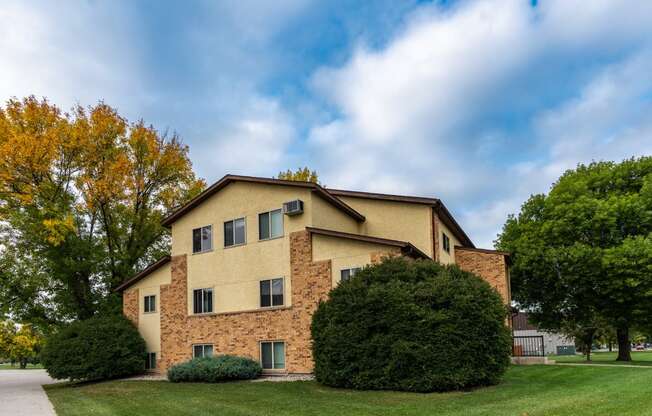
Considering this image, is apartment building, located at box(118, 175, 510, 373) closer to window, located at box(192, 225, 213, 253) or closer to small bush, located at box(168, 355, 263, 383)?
window, located at box(192, 225, 213, 253)

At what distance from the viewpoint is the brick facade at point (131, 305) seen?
91.6 ft

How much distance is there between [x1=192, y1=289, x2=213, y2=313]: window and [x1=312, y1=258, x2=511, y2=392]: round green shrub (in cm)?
889

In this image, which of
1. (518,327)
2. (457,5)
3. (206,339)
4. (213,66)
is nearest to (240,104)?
(213,66)

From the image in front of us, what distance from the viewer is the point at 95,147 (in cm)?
3069

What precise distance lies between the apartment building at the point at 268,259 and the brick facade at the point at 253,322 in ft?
0.13

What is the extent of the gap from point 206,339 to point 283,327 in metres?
Result: 4.44

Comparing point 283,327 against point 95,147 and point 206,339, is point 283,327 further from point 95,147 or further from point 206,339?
point 95,147

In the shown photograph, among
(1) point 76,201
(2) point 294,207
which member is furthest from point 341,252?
Result: (1) point 76,201

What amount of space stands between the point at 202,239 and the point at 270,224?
416 cm

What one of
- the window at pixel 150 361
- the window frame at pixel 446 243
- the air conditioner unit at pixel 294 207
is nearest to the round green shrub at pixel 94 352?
the window at pixel 150 361

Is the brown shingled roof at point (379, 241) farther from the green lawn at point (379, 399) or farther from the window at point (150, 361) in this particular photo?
the window at point (150, 361)

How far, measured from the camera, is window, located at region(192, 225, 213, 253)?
25.5 metres

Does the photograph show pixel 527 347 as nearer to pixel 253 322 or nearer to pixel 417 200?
pixel 417 200

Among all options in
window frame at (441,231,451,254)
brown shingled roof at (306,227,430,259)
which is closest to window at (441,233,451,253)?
window frame at (441,231,451,254)
